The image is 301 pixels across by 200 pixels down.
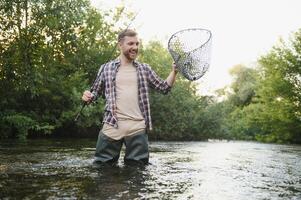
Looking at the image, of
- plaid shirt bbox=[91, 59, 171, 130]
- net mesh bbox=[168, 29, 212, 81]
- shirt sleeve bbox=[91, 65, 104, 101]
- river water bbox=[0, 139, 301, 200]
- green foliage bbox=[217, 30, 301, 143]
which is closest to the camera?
river water bbox=[0, 139, 301, 200]

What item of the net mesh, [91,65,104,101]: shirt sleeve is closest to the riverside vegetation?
[91,65,104,101]: shirt sleeve

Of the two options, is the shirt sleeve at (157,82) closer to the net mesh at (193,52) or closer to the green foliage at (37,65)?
the net mesh at (193,52)

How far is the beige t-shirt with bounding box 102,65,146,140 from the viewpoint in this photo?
16.2 feet

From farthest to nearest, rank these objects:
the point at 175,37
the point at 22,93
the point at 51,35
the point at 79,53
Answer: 1. the point at 79,53
2. the point at 51,35
3. the point at 22,93
4. the point at 175,37

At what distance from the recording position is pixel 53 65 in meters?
16.2

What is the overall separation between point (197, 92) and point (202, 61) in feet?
108

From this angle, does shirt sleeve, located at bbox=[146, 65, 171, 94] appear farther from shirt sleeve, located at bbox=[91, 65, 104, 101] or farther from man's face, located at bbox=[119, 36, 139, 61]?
shirt sleeve, located at bbox=[91, 65, 104, 101]

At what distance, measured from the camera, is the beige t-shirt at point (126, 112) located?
4949mm

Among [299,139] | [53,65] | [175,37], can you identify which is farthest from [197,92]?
[175,37]

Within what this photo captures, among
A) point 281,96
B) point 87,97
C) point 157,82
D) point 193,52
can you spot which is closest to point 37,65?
point 157,82

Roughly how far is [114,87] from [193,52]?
3.49 ft

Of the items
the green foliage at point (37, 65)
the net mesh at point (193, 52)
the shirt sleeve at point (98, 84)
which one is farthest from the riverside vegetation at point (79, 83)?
the net mesh at point (193, 52)

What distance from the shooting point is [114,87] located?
502 cm

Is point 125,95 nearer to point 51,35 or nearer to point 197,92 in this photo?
point 51,35
